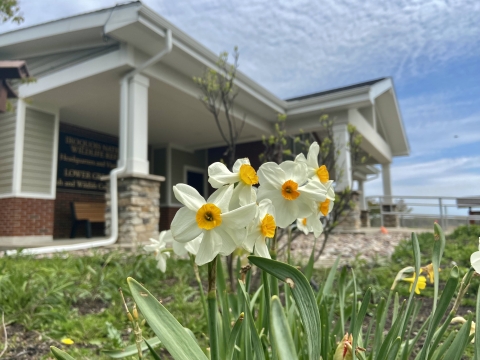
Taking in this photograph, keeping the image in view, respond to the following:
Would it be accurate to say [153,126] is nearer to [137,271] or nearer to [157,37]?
[157,37]

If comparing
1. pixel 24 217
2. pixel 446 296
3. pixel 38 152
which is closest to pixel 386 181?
pixel 38 152

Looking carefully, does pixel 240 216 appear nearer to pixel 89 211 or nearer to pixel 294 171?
pixel 294 171

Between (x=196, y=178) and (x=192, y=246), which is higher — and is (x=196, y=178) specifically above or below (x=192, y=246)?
above

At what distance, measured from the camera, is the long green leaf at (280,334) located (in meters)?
0.67

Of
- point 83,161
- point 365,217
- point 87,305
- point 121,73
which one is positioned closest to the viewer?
point 87,305

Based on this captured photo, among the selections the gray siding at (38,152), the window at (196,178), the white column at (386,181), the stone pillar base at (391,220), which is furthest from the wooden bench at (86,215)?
the white column at (386,181)

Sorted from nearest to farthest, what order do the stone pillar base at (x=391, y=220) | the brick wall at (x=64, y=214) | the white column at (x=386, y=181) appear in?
the brick wall at (x=64, y=214)
the stone pillar base at (x=391, y=220)
the white column at (x=386, y=181)

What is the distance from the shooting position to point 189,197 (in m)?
0.64

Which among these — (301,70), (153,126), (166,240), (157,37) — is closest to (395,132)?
(301,70)

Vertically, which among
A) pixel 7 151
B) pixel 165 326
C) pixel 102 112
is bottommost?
pixel 165 326

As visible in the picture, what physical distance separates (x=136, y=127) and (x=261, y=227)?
5.51 m

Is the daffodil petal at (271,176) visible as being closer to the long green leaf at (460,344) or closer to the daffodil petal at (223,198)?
the daffodil petal at (223,198)

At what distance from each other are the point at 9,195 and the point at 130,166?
9.01 feet

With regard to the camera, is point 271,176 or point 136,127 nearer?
point 271,176
